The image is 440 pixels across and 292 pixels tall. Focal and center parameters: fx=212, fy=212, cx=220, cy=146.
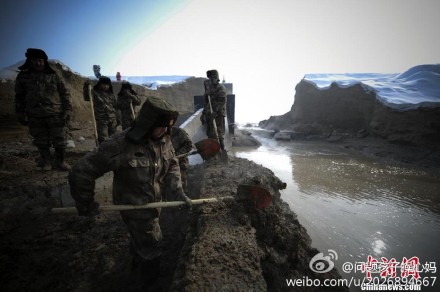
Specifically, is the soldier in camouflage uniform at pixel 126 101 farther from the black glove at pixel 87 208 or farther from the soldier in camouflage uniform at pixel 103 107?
the black glove at pixel 87 208

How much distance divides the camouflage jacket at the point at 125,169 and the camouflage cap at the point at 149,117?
0.13 metres

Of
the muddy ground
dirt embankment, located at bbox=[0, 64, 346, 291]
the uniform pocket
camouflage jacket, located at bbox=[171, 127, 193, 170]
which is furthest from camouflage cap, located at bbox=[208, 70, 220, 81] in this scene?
the uniform pocket

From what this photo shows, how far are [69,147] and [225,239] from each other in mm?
5307

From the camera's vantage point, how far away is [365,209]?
550cm

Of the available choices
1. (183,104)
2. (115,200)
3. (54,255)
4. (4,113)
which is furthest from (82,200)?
(183,104)

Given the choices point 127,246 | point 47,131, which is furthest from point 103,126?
point 127,246

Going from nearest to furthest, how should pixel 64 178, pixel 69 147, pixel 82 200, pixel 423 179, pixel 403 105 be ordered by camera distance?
pixel 82 200 → pixel 64 178 → pixel 69 147 → pixel 423 179 → pixel 403 105

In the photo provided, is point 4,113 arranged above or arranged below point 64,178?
above

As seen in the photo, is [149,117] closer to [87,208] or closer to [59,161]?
[87,208]

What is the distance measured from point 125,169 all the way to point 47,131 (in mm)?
2762

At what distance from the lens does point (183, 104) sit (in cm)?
2400

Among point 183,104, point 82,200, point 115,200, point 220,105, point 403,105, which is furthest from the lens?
point 183,104

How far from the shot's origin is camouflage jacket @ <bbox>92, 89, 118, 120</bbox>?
528 centimetres

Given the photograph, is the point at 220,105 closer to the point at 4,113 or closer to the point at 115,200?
the point at 115,200
